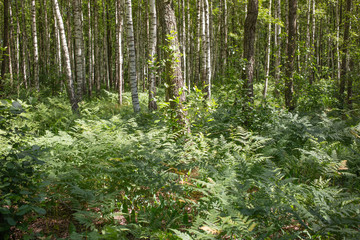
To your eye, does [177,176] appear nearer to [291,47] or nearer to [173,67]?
[173,67]

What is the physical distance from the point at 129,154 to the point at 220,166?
1.67 meters

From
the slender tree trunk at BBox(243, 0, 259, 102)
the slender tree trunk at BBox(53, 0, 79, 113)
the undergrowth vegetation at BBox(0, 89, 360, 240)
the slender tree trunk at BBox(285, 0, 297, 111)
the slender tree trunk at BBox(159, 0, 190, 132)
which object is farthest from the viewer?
the slender tree trunk at BBox(53, 0, 79, 113)

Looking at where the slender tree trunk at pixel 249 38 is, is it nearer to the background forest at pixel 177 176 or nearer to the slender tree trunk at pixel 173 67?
the background forest at pixel 177 176

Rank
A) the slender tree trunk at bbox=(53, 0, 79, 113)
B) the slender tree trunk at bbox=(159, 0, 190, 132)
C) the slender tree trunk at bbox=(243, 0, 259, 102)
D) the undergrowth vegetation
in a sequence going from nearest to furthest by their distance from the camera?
the undergrowth vegetation < the slender tree trunk at bbox=(159, 0, 190, 132) < the slender tree trunk at bbox=(243, 0, 259, 102) < the slender tree trunk at bbox=(53, 0, 79, 113)

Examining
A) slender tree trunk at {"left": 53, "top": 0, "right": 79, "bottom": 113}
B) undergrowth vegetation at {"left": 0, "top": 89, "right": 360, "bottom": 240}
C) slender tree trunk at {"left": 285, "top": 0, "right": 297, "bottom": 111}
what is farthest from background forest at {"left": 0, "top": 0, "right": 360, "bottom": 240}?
slender tree trunk at {"left": 285, "top": 0, "right": 297, "bottom": 111}

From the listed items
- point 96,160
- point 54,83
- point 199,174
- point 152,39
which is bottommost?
point 199,174

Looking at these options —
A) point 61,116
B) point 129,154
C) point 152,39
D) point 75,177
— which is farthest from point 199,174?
point 61,116

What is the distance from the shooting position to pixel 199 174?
13.5 feet

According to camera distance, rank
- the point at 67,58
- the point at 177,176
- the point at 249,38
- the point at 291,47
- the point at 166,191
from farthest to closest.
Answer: the point at 67,58, the point at 291,47, the point at 249,38, the point at 177,176, the point at 166,191

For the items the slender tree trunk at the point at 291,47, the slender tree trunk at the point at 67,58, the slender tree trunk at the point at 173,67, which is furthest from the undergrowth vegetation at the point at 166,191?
the slender tree trunk at the point at 67,58

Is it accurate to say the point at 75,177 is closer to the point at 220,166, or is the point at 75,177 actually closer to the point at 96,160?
the point at 96,160

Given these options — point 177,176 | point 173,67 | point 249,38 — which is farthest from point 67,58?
point 177,176

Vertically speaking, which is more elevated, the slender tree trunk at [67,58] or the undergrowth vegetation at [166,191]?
the slender tree trunk at [67,58]

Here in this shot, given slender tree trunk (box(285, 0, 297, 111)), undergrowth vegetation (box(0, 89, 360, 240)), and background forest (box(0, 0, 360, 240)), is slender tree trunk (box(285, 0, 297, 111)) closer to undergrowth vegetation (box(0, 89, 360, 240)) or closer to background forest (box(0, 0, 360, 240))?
background forest (box(0, 0, 360, 240))
